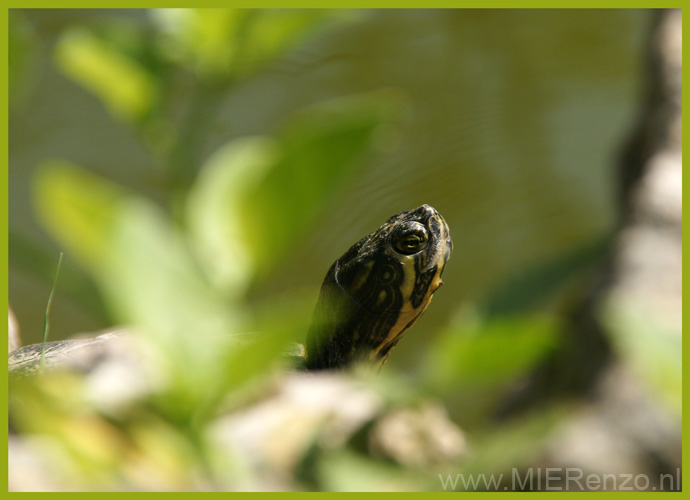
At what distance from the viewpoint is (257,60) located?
497 millimetres

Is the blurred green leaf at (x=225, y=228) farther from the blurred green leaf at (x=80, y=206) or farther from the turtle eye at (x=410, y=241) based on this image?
the turtle eye at (x=410, y=241)

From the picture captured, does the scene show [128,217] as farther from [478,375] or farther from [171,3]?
[171,3]

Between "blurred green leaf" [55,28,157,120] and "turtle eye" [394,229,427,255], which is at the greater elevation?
"blurred green leaf" [55,28,157,120]

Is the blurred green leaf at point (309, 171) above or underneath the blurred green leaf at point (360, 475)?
above

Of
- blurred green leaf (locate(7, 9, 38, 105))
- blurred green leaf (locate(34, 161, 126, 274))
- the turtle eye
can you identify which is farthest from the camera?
the turtle eye

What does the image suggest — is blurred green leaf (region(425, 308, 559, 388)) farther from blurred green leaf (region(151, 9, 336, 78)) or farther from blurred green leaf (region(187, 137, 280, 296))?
blurred green leaf (region(151, 9, 336, 78))

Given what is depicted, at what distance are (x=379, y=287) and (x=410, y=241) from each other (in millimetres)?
71

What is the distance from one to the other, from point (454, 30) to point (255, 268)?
275 cm

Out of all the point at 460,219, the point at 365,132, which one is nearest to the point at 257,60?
the point at 365,132

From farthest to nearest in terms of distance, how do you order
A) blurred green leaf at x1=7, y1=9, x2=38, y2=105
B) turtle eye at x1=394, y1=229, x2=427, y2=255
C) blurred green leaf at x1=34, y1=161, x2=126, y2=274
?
turtle eye at x1=394, y1=229, x2=427, y2=255 → blurred green leaf at x1=7, y1=9, x2=38, y2=105 → blurred green leaf at x1=34, y1=161, x2=126, y2=274

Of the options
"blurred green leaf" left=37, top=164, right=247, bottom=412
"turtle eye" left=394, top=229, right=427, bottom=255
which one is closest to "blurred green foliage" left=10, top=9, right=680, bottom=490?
"blurred green leaf" left=37, top=164, right=247, bottom=412

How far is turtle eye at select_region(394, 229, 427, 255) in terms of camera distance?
803 millimetres

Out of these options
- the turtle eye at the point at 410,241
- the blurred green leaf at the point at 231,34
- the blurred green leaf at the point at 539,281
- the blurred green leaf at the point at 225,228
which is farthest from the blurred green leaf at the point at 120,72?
the turtle eye at the point at 410,241

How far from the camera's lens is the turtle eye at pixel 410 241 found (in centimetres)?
80
